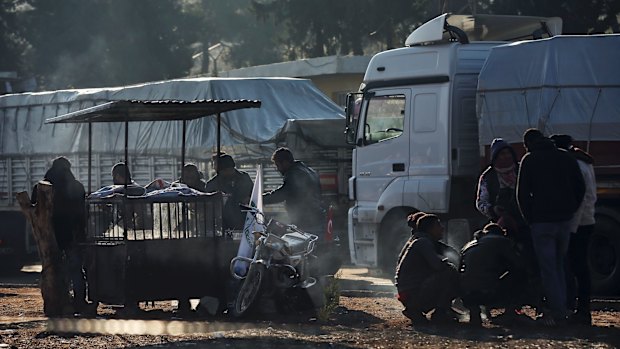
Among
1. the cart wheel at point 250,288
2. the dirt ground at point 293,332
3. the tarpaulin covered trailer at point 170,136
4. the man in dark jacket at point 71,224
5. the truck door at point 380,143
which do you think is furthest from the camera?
the tarpaulin covered trailer at point 170,136

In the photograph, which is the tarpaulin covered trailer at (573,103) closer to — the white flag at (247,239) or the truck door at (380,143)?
the truck door at (380,143)

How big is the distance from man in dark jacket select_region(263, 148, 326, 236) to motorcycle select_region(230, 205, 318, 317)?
1109 mm

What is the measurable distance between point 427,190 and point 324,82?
15780 millimetres

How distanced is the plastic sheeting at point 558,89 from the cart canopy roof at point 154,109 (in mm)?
3878

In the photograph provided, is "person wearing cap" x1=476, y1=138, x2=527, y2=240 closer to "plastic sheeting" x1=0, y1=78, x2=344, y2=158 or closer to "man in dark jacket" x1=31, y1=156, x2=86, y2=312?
"man in dark jacket" x1=31, y1=156, x2=86, y2=312

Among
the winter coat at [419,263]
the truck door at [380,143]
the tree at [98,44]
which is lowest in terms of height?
the winter coat at [419,263]

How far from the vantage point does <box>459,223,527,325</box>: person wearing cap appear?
36.2 ft

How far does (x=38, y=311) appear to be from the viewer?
1378 cm

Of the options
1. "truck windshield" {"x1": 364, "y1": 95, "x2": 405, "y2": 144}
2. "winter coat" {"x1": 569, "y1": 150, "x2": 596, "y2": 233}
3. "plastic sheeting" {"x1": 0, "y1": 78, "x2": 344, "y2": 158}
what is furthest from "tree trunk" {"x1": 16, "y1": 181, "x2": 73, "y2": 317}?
"plastic sheeting" {"x1": 0, "y1": 78, "x2": 344, "y2": 158}

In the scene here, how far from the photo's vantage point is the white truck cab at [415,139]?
15.7 meters

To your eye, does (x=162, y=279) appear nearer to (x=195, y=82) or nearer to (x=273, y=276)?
(x=273, y=276)

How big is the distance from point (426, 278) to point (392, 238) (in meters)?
5.26

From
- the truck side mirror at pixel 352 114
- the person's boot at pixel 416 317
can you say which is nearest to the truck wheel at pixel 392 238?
the truck side mirror at pixel 352 114

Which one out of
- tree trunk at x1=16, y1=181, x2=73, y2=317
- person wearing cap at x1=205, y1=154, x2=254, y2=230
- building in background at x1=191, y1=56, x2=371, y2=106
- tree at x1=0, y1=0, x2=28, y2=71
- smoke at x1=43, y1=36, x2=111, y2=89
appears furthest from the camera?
smoke at x1=43, y1=36, x2=111, y2=89
